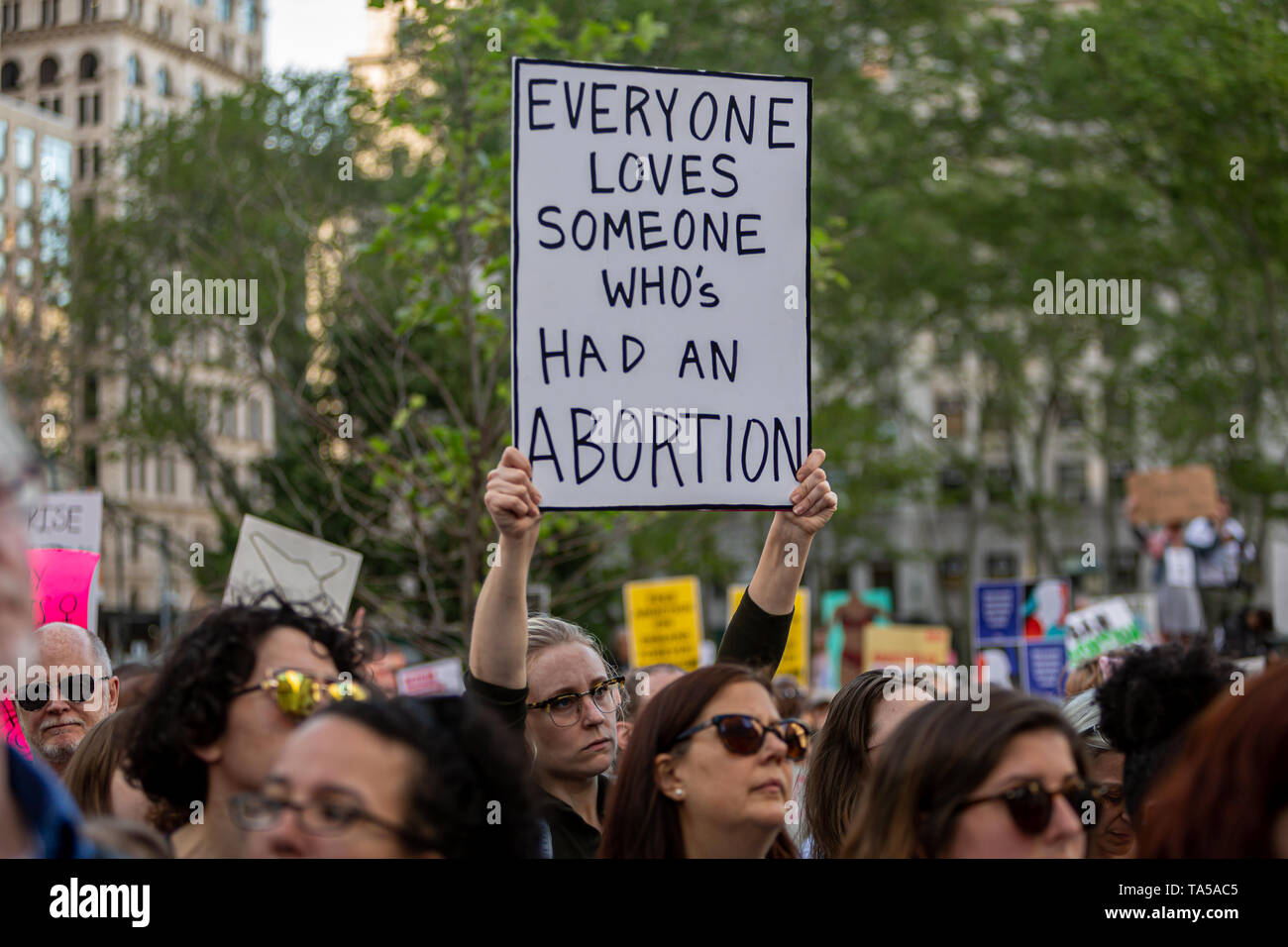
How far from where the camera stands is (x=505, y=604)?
3.40 meters

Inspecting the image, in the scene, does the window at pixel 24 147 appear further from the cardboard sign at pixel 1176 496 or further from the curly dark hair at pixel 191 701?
the curly dark hair at pixel 191 701

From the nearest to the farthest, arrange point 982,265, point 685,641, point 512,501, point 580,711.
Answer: point 512,501 < point 580,711 < point 685,641 < point 982,265

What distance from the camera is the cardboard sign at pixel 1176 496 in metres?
13.2

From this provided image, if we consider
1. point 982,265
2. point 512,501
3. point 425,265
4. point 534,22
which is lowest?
point 512,501

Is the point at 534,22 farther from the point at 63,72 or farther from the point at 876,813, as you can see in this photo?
the point at 876,813

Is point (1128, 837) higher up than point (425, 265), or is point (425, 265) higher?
point (425, 265)

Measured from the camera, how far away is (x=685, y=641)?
10922mm

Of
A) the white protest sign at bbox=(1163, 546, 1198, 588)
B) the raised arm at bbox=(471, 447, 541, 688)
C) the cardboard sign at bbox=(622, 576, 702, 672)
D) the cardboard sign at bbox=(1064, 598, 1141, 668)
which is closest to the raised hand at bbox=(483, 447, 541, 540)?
the raised arm at bbox=(471, 447, 541, 688)

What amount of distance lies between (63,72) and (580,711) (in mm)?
7636

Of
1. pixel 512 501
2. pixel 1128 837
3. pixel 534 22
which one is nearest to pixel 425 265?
pixel 534 22

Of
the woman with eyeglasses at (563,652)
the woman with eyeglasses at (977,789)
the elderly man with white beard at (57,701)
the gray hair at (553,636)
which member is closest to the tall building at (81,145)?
the elderly man with white beard at (57,701)

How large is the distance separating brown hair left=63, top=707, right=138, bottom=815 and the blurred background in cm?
299

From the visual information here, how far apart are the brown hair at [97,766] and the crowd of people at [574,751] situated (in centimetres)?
1

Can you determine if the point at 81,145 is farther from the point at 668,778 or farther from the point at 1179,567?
the point at 668,778
